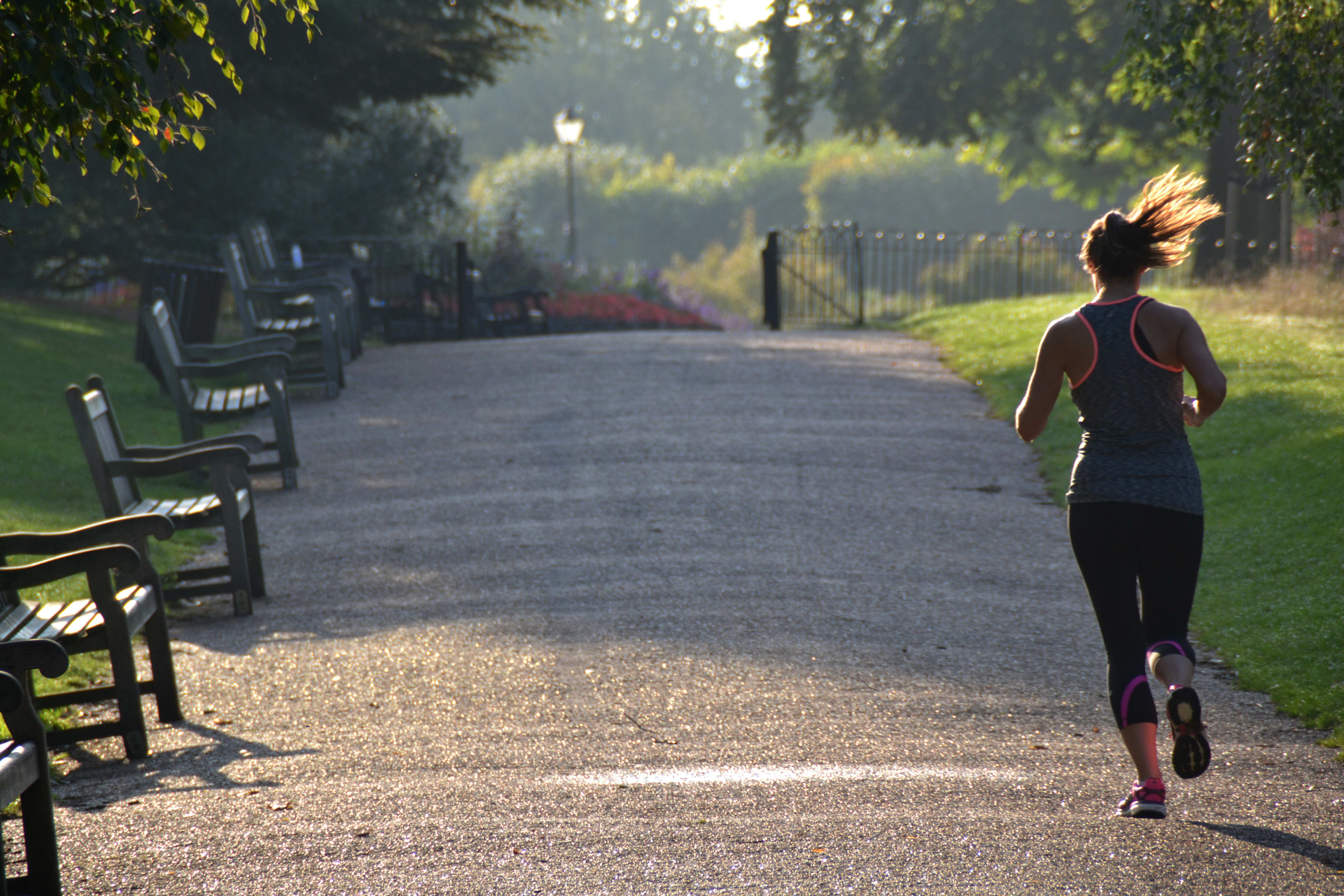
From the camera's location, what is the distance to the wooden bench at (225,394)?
870 centimetres

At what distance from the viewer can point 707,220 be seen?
5897 cm

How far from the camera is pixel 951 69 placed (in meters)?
27.0

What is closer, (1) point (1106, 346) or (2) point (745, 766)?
(1) point (1106, 346)

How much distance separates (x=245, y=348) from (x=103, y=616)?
19.5ft

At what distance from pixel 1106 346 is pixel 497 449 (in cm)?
715

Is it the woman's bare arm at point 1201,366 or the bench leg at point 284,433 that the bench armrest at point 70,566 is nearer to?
the woman's bare arm at point 1201,366

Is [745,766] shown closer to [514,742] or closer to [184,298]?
[514,742]

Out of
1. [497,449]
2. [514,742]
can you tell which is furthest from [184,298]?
[514,742]

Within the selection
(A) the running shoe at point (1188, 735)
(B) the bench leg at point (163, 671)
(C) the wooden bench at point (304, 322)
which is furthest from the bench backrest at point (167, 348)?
(A) the running shoe at point (1188, 735)

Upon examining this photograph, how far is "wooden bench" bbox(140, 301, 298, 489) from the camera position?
8695 millimetres

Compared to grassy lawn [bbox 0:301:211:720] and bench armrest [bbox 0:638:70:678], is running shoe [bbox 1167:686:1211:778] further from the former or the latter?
grassy lawn [bbox 0:301:211:720]

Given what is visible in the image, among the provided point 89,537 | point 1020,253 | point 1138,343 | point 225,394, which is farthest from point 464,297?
point 1138,343

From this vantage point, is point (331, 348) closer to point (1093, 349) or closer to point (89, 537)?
point (89, 537)

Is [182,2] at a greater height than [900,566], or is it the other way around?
[182,2]
